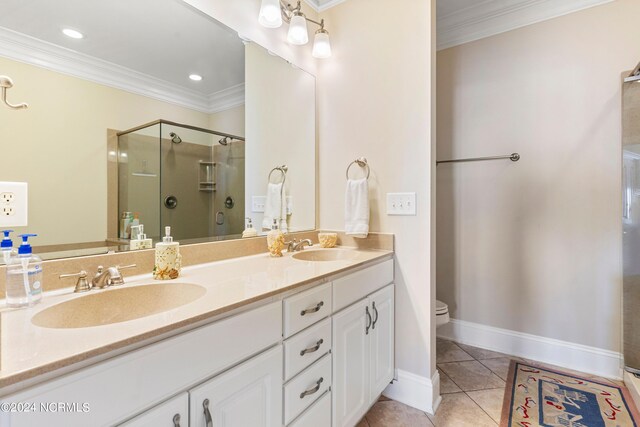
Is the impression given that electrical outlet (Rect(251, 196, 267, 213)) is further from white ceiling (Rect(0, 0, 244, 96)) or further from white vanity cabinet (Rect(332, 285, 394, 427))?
white vanity cabinet (Rect(332, 285, 394, 427))

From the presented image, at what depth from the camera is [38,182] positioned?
0.96 meters

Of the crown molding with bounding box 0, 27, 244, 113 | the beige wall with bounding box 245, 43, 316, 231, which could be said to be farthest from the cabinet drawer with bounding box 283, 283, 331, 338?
the crown molding with bounding box 0, 27, 244, 113

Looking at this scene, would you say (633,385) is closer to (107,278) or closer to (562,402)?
(562,402)

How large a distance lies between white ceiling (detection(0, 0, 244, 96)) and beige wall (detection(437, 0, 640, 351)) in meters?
1.80

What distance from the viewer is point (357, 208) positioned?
70.3 inches

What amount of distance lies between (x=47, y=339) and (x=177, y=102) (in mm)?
1032

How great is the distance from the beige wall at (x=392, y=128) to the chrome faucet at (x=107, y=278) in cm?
126

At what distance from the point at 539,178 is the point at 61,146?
2.64 m

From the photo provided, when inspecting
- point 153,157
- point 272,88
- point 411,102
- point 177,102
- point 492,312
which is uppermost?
point 272,88

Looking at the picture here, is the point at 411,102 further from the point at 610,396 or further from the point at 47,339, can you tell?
the point at 610,396

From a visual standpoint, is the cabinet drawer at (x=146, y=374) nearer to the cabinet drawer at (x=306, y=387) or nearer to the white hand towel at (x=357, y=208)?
the cabinet drawer at (x=306, y=387)

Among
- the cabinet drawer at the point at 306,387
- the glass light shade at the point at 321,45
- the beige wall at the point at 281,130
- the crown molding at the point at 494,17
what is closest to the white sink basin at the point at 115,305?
the cabinet drawer at the point at 306,387

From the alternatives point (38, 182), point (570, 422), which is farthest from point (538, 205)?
point (38, 182)

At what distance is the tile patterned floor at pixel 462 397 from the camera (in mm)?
1541
